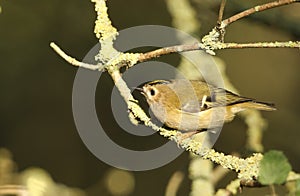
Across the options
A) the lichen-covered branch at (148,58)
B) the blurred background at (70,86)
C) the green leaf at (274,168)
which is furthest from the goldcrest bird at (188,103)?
the blurred background at (70,86)

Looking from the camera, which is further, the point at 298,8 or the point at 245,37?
the point at 245,37

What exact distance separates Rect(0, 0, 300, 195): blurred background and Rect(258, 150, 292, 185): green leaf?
160cm

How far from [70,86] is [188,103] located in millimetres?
1587

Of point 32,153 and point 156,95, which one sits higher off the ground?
point 32,153

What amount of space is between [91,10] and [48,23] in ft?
1.08

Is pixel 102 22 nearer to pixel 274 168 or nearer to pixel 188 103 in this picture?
pixel 188 103

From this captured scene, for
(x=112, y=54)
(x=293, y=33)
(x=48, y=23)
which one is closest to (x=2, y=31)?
(x=48, y=23)

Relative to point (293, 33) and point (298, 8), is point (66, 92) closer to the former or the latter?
point (298, 8)

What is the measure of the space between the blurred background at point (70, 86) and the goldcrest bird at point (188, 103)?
2.77 ft

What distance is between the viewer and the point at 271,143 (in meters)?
2.43

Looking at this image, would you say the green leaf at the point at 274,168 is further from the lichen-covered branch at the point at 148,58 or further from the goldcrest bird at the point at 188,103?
the goldcrest bird at the point at 188,103

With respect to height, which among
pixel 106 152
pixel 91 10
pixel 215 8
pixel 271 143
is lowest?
pixel 106 152

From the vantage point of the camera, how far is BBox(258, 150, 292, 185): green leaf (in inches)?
33.3

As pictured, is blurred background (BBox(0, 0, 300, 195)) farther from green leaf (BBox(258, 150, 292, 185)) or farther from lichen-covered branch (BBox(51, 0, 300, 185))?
green leaf (BBox(258, 150, 292, 185))
